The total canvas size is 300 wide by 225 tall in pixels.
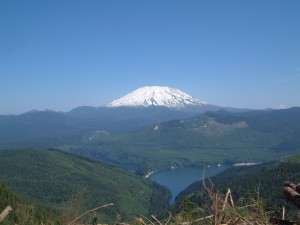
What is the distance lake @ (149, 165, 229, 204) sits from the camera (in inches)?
4717

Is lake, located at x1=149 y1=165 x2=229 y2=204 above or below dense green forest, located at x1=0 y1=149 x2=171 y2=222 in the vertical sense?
below

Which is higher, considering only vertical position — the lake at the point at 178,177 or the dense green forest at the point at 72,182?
the dense green forest at the point at 72,182

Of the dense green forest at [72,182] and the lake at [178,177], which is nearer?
the dense green forest at [72,182]

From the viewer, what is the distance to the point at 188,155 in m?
184

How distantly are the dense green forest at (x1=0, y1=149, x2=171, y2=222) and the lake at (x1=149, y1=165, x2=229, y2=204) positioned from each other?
688cm

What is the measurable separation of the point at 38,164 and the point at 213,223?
131m

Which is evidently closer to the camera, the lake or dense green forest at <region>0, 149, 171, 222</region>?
dense green forest at <region>0, 149, 171, 222</region>

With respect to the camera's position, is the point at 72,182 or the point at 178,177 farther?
the point at 178,177

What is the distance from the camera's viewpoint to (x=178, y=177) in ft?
454

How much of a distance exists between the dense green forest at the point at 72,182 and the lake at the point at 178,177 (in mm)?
6879

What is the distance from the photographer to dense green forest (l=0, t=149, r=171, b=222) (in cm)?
9519

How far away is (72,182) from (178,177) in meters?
Result: 43.1

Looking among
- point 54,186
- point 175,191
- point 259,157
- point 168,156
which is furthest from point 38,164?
point 259,157

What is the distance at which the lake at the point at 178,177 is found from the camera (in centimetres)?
11981
